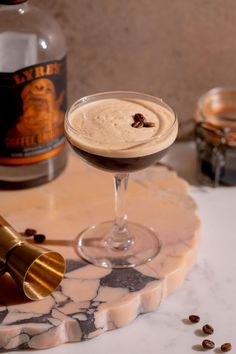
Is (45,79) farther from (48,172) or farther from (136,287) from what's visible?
(136,287)

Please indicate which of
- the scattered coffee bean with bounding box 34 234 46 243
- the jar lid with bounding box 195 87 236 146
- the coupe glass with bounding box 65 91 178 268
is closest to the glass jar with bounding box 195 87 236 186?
the jar lid with bounding box 195 87 236 146

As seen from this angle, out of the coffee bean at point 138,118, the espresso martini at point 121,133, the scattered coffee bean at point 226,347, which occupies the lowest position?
the scattered coffee bean at point 226,347

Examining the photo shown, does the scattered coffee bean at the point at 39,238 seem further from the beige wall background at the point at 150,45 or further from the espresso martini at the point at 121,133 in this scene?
the beige wall background at the point at 150,45

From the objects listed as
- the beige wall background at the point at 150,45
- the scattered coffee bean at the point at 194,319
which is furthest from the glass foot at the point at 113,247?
the beige wall background at the point at 150,45

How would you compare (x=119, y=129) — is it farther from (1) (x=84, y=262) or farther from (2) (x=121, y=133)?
(1) (x=84, y=262)

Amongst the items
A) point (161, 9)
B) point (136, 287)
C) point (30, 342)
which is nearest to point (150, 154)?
point (136, 287)

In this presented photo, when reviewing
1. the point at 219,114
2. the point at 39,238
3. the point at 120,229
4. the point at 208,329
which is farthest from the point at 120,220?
the point at 219,114
